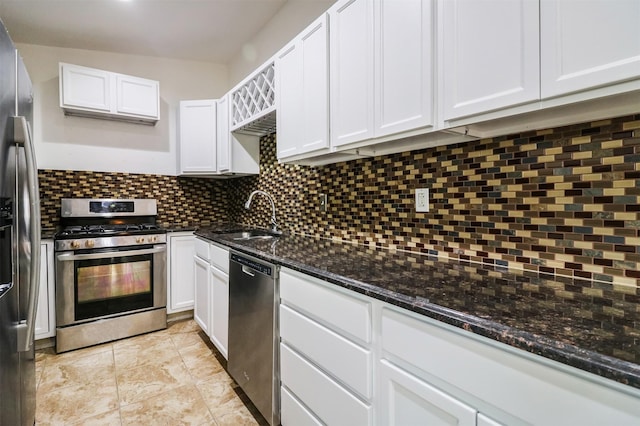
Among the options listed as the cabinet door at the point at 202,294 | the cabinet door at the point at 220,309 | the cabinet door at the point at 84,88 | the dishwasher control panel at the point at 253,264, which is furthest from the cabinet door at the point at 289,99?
the cabinet door at the point at 84,88

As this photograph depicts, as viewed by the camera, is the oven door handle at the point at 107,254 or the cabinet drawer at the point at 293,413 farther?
the oven door handle at the point at 107,254

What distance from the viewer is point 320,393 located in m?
1.28

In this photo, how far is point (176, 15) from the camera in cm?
273

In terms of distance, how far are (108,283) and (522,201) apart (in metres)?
3.06

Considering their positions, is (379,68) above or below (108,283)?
above

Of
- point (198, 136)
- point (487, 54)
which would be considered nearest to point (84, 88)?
point (198, 136)

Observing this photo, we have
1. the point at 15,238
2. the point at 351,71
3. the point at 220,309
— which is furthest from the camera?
the point at 220,309

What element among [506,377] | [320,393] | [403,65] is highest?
[403,65]

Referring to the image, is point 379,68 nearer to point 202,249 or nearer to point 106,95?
point 202,249

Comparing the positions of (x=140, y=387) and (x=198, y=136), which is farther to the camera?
(x=198, y=136)

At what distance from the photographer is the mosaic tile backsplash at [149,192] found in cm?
303

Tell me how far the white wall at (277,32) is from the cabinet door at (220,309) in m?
2.01

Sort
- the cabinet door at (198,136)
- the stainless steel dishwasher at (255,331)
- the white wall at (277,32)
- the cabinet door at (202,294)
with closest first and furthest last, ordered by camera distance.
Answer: the stainless steel dishwasher at (255,331) < the white wall at (277,32) < the cabinet door at (202,294) < the cabinet door at (198,136)

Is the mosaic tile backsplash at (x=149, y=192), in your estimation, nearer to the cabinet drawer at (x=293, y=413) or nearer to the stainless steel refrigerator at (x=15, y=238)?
the stainless steel refrigerator at (x=15, y=238)
